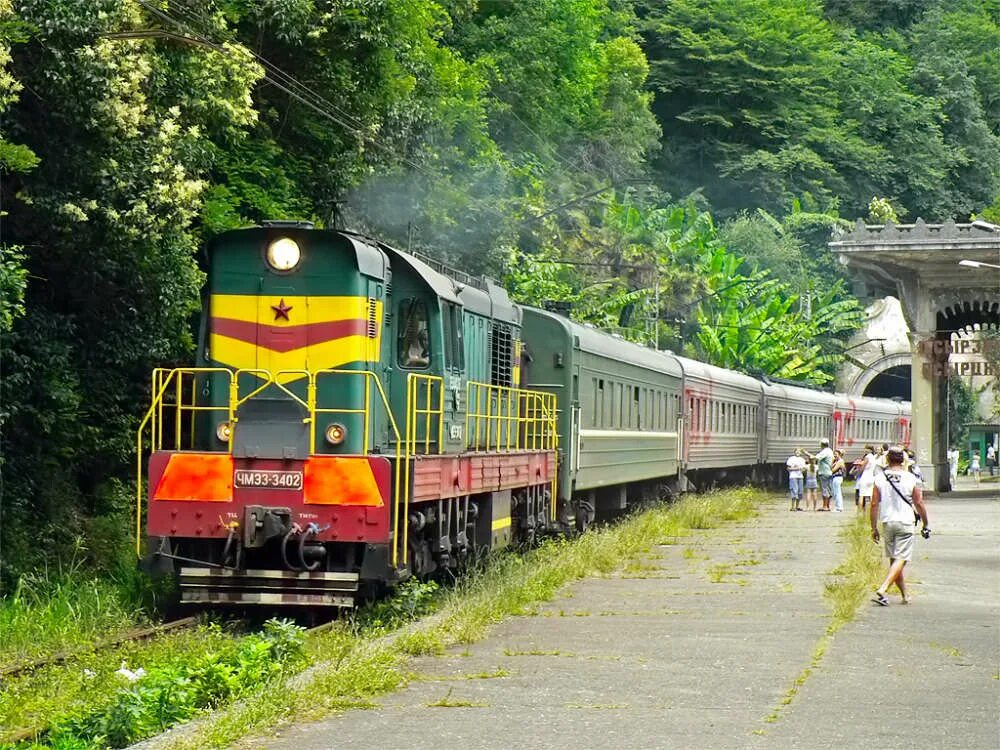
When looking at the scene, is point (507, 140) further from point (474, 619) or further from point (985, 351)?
point (474, 619)

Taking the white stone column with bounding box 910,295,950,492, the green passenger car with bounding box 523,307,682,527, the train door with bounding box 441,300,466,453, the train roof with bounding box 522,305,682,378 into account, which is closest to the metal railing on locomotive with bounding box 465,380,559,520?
the train door with bounding box 441,300,466,453

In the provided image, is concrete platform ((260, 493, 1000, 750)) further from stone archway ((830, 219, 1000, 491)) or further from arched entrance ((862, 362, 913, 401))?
arched entrance ((862, 362, 913, 401))

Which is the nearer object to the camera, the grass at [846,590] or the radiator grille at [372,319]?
the grass at [846,590]

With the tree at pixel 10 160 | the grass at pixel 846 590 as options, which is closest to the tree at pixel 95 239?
the tree at pixel 10 160

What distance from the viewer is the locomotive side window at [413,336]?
1419 centimetres

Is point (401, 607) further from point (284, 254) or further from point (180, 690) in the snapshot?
point (180, 690)

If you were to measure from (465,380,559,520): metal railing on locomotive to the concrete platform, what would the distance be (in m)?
1.78

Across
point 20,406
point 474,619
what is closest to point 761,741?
point 474,619

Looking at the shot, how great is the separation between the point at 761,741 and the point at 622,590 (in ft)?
25.0

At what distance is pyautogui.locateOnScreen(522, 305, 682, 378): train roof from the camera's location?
66.3 ft

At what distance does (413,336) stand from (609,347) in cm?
891

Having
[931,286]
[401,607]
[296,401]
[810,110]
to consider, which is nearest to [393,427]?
[296,401]

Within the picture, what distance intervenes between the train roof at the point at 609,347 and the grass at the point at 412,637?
2.51 metres

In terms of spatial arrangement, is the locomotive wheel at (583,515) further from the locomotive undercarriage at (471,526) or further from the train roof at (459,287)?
the train roof at (459,287)
